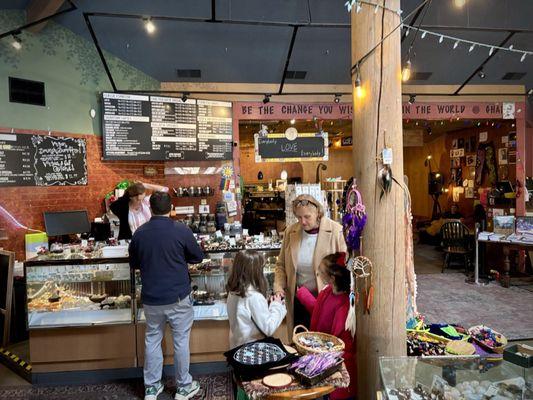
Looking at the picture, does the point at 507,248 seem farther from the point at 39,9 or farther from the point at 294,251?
the point at 39,9

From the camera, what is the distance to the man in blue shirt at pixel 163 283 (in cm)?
322

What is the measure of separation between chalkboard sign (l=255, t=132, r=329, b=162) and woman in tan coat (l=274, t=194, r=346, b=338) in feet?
12.5

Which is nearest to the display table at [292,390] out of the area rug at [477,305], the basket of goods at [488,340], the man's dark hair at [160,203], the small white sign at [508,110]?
the basket of goods at [488,340]

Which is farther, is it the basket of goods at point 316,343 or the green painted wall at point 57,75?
the green painted wall at point 57,75

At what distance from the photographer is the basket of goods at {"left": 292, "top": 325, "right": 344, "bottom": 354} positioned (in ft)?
7.22

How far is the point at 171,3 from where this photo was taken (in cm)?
552

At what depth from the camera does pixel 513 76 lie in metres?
7.64

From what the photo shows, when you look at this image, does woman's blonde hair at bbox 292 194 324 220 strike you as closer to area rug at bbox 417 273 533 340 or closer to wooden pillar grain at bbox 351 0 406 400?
wooden pillar grain at bbox 351 0 406 400

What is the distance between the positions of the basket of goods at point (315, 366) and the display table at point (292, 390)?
0.09 feet

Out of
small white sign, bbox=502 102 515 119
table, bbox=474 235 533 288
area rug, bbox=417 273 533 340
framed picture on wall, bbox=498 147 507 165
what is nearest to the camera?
area rug, bbox=417 273 533 340

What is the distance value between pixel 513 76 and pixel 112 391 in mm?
8781

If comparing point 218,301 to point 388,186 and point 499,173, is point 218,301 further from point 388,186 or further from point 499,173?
point 499,173

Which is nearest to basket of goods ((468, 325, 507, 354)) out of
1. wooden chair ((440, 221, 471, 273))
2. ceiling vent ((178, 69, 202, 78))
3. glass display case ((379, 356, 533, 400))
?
glass display case ((379, 356, 533, 400))

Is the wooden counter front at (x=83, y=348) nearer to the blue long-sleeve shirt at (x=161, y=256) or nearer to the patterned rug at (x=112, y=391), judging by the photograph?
the patterned rug at (x=112, y=391)
